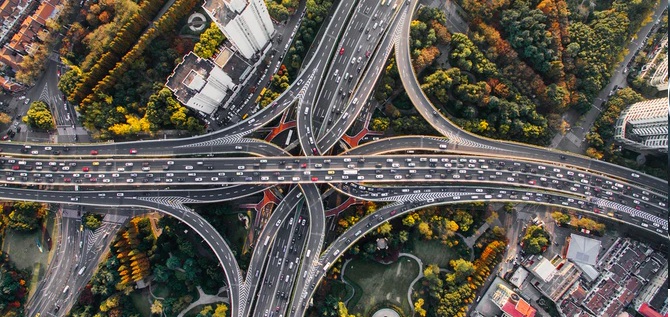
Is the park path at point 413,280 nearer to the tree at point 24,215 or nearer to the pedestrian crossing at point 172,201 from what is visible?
the pedestrian crossing at point 172,201

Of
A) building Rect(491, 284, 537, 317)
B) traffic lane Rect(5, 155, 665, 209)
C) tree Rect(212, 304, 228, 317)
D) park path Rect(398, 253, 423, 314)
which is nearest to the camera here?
building Rect(491, 284, 537, 317)

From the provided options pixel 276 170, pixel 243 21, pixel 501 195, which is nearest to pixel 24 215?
pixel 276 170

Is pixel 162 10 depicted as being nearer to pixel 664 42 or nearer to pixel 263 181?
pixel 263 181

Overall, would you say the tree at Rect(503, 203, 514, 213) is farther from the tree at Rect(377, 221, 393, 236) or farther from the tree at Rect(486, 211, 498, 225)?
the tree at Rect(377, 221, 393, 236)

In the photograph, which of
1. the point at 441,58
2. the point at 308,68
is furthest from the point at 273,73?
the point at 441,58

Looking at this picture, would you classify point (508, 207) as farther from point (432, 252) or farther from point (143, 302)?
point (143, 302)

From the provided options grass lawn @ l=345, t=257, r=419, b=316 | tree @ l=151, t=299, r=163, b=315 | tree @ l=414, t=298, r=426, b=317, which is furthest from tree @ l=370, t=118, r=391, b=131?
tree @ l=151, t=299, r=163, b=315

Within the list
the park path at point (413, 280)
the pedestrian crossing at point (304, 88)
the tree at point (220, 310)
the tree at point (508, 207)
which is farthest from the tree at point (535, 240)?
the tree at point (220, 310)
